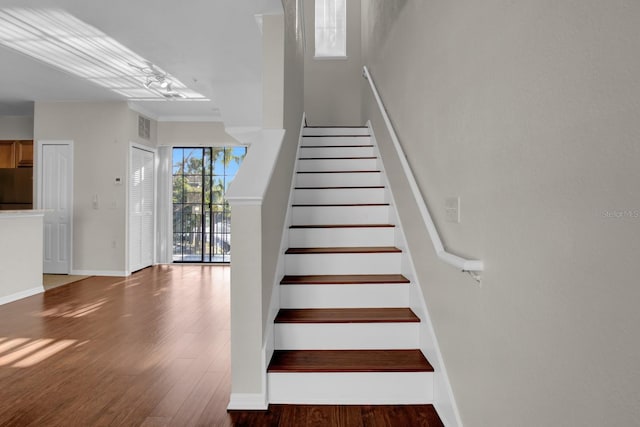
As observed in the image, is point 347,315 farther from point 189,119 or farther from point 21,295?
point 189,119

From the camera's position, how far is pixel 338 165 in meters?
3.82

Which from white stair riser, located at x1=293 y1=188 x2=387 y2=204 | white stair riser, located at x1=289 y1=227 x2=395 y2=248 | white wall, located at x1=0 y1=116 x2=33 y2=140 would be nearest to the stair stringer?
white stair riser, located at x1=289 y1=227 x2=395 y2=248

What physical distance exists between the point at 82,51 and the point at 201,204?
3.60m

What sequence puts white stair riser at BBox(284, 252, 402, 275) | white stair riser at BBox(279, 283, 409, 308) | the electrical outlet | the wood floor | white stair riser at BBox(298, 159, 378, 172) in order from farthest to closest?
white stair riser at BBox(298, 159, 378, 172)
white stair riser at BBox(284, 252, 402, 275)
white stair riser at BBox(279, 283, 409, 308)
the wood floor
the electrical outlet

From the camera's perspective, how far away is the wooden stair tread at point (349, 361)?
191cm

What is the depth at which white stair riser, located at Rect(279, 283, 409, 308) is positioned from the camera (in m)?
2.35

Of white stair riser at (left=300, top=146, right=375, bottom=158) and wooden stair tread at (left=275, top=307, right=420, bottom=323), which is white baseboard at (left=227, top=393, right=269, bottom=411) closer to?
wooden stair tread at (left=275, top=307, right=420, bottom=323)

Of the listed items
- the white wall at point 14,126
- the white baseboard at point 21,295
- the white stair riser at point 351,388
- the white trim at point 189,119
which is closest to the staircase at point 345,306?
the white stair riser at point 351,388

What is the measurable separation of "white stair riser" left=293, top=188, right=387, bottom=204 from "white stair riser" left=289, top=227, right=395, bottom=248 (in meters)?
0.49

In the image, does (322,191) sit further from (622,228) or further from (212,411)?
(622,228)

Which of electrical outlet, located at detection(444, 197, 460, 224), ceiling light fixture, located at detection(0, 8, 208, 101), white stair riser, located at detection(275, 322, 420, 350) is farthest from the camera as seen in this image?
ceiling light fixture, located at detection(0, 8, 208, 101)

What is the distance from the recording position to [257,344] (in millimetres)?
1869

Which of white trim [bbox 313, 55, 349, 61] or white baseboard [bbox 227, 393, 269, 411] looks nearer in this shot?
white baseboard [bbox 227, 393, 269, 411]

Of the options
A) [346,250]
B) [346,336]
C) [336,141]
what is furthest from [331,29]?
[346,336]
